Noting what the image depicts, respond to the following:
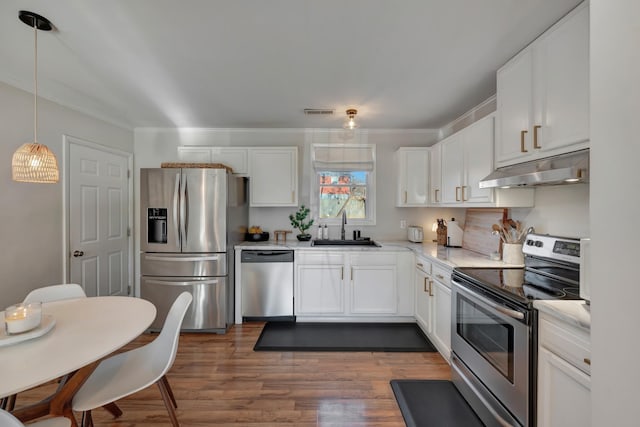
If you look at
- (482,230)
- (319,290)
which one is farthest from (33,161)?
(482,230)

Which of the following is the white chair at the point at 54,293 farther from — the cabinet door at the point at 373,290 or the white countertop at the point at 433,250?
the cabinet door at the point at 373,290

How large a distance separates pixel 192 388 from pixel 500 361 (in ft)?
7.06

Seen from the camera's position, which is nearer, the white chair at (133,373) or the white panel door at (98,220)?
the white chair at (133,373)

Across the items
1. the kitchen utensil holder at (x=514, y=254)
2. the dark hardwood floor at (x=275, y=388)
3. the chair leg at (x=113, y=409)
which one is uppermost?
the kitchen utensil holder at (x=514, y=254)

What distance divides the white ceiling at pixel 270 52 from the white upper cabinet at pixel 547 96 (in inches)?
4.4

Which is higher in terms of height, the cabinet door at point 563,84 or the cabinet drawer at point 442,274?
the cabinet door at point 563,84

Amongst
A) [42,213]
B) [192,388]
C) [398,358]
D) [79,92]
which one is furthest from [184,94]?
[398,358]

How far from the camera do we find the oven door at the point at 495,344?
4.75ft

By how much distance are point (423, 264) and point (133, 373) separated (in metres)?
2.55

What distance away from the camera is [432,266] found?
2697 mm

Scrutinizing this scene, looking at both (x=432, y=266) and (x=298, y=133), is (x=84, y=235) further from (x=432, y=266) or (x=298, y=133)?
(x=432, y=266)

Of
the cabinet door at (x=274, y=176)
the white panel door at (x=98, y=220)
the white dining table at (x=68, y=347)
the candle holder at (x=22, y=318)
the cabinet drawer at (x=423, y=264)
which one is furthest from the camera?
the cabinet door at (x=274, y=176)

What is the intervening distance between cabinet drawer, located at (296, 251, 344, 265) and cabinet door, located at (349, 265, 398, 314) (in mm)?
202

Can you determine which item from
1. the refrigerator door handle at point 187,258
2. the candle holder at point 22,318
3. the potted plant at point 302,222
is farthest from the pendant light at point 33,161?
the potted plant at point 302,222
